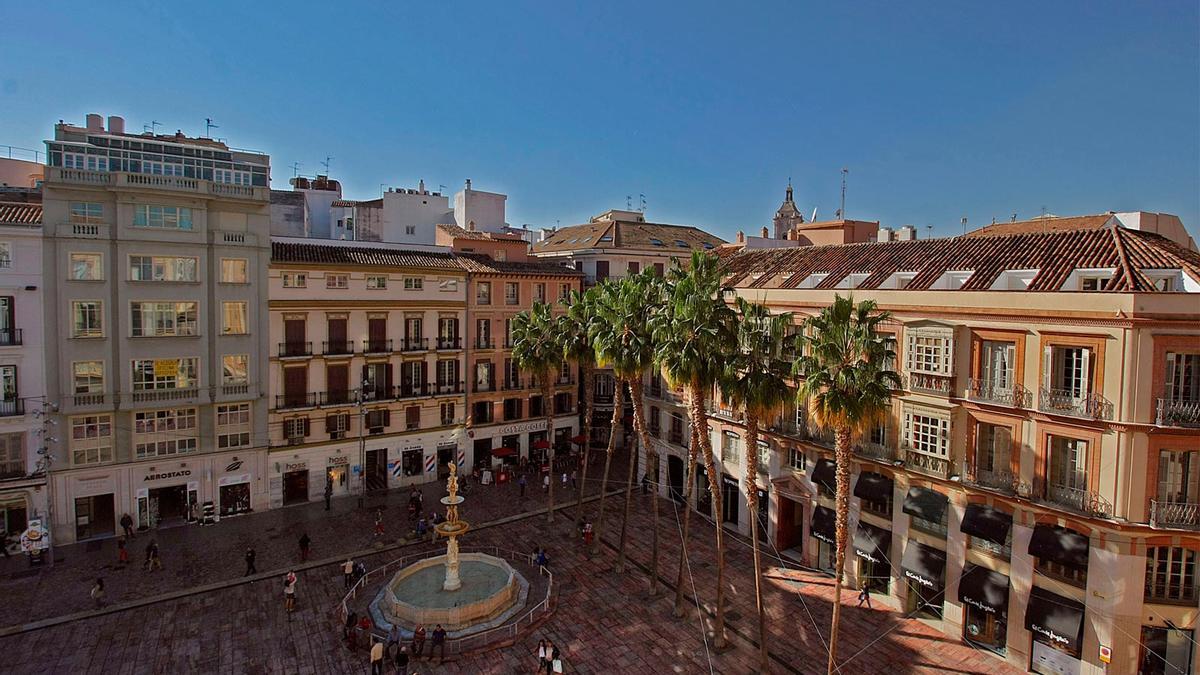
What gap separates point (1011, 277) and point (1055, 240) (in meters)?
3.46

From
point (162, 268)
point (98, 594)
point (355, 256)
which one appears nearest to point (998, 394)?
point (355, 256)

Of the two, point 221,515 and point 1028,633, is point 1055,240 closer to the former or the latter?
point 1028,633

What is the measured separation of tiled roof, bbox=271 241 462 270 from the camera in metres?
44.6

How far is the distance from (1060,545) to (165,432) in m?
45.4

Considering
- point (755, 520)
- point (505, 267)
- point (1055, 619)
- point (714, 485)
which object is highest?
point (505, 267)

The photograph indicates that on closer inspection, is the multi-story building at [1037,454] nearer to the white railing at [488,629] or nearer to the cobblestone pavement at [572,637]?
the cobblestone pavement at [572,637]

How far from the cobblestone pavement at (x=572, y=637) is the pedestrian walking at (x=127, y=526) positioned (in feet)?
17.2

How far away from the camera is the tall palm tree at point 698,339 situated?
82.9 ft

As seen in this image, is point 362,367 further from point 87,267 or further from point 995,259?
point 995,259

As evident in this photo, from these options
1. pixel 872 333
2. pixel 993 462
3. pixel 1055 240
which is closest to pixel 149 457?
pixel 872 333

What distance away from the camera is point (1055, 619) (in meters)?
24.4

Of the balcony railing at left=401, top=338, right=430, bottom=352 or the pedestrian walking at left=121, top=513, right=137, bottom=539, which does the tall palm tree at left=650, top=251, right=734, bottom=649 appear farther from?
the pedestrian walking at left=121, top=513, right=137, bottom=539

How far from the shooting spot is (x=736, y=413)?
39.1 meters

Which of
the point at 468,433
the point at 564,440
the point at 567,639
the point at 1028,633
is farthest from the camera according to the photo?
the point at 564,440
